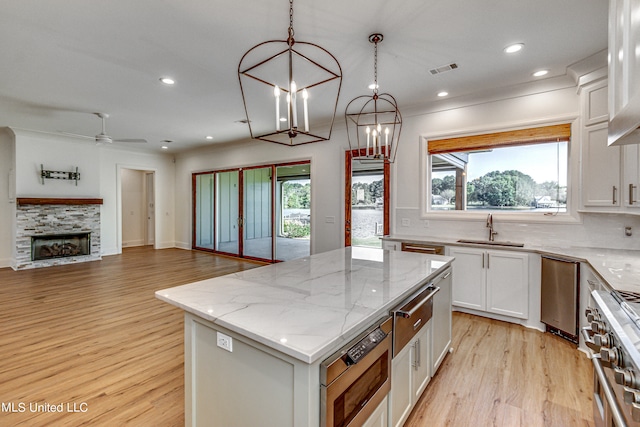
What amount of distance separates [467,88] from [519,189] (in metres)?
1.43

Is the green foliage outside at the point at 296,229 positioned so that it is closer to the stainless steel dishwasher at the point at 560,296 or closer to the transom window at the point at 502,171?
the transom window at the point at 502,171

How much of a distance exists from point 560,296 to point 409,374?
87.3 inches

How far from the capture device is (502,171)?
3902mm

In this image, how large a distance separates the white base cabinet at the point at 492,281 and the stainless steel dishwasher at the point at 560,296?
178mm

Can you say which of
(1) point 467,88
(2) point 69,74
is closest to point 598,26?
(1) point 467,88

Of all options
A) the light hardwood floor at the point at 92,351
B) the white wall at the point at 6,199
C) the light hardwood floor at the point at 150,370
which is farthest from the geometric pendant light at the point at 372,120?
the white wall at the point at 6,199

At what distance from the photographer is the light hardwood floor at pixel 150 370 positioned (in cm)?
196

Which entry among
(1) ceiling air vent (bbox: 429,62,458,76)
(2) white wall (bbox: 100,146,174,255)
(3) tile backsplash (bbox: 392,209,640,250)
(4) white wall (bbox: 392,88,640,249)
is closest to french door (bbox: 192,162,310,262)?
(2) white wall (bbox: 100,146,174,255)

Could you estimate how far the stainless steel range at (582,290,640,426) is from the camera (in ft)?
2.93

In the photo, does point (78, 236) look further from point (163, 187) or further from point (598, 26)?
point (598, 26)

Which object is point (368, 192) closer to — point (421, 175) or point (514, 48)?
point (421, 175)

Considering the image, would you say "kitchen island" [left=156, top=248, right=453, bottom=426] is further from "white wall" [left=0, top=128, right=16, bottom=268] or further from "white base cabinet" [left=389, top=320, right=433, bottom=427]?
"white wall" [left=0, top=128, right=16, bottom=268]

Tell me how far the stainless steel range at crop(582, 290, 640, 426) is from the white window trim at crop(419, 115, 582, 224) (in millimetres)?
2279

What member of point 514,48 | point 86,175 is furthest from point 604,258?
point 86,175
